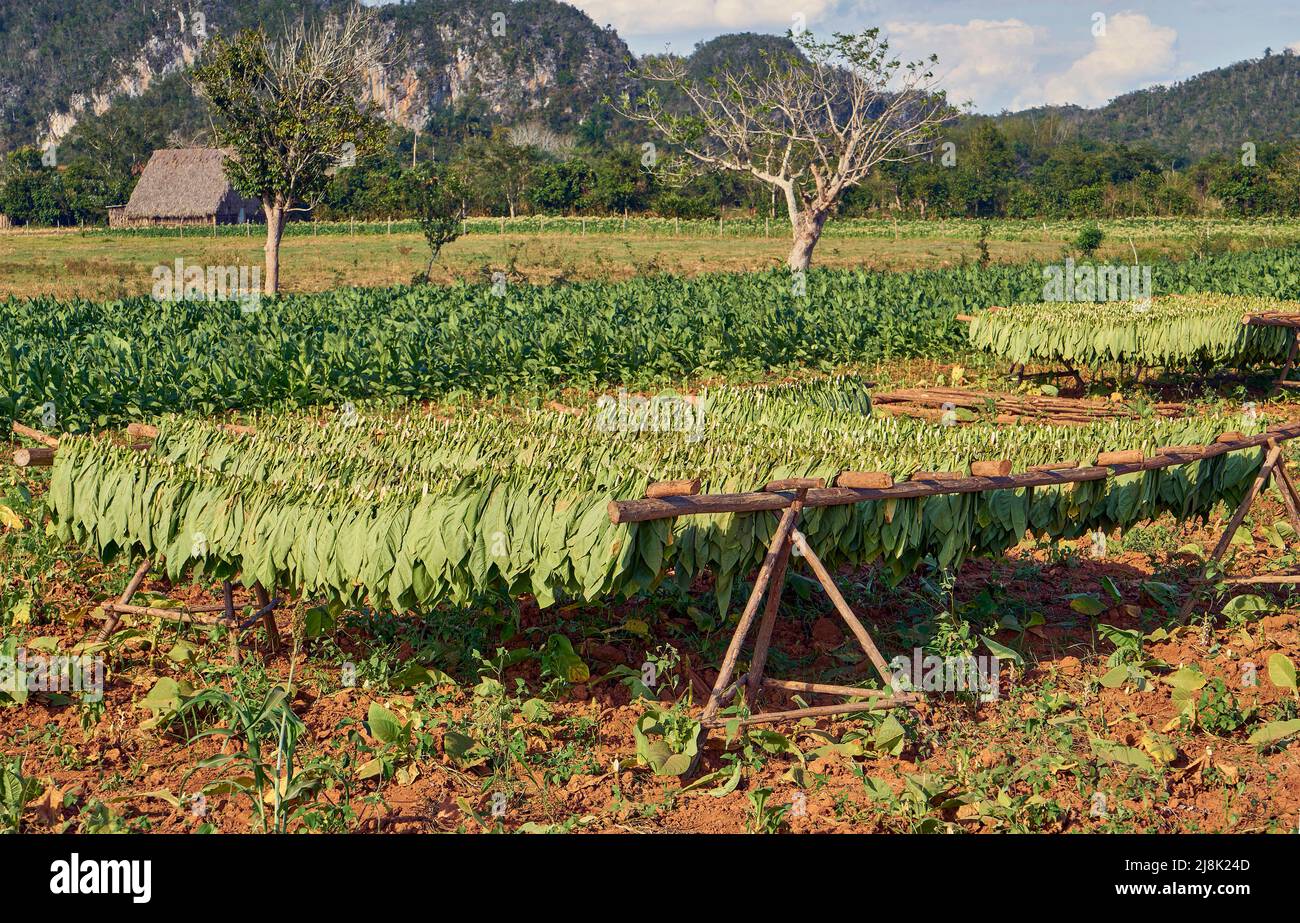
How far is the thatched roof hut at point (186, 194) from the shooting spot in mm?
62031

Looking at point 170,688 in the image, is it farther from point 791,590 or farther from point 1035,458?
point 1035,458

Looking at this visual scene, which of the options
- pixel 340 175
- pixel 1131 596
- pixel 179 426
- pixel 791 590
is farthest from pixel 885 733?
pixel 340 175

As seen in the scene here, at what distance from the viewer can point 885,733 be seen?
613 cm

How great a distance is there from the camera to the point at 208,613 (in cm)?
Answer: 749

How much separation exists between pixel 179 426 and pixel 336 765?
9.25 ft

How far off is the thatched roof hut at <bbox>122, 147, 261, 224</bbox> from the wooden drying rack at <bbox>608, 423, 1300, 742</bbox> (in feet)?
195

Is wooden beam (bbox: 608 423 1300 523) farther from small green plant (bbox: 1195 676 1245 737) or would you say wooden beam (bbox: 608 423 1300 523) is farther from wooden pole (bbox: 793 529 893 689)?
small green plant (bbox: 1195 676 1245 737)

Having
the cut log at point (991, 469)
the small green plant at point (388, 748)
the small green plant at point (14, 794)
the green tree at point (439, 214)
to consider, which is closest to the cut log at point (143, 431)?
the small green plant at point (14, 794)

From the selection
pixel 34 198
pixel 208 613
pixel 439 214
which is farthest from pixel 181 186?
pixel 208 613

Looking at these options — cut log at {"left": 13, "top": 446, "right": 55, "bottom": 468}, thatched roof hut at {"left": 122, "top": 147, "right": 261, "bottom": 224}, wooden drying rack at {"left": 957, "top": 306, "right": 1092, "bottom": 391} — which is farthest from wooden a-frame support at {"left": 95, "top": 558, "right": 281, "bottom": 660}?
thatched roof hut at {"left": 122, "top": 147, "right": 261, "bottom": 224}

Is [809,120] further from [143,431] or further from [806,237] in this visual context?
[143,431]

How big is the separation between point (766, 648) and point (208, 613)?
338cm

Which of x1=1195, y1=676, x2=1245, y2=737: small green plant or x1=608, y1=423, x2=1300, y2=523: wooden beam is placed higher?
x1=608, y1=423, x2=1300, y2=523: wooden beam

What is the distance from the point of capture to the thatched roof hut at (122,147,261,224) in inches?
2442
